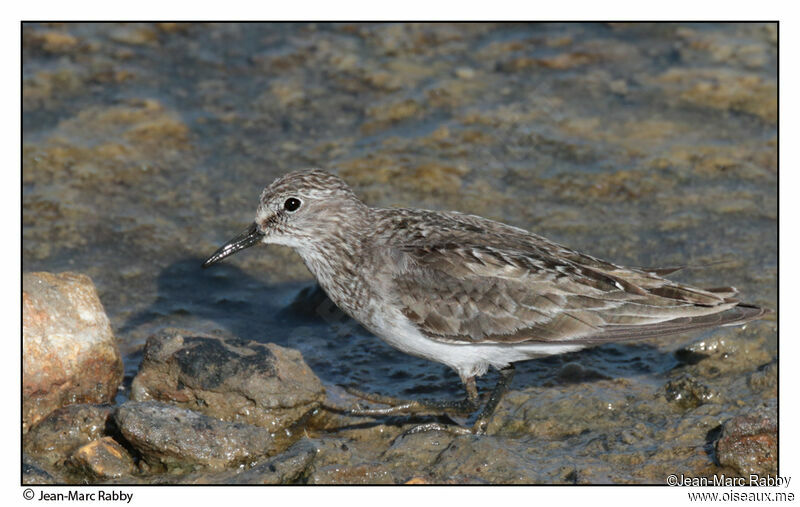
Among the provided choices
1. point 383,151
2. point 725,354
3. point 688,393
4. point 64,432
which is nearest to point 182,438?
point 64,432

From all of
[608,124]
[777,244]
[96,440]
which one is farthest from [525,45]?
[96,440]

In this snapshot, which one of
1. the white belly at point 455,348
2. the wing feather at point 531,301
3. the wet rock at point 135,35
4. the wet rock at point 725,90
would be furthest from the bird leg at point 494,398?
the wet rock at point 135,35

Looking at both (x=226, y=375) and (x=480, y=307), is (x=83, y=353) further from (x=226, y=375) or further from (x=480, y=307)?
(x=480, y=307)

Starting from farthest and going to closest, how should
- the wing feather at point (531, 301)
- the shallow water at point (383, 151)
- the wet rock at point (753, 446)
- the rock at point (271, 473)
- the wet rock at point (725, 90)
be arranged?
the wet rock at point (725, 90)
the shallow water at point (383, 151)
the wing feather at point (531, 301)
the wet rock at point (753, 446)
the rock at point (271, 473)

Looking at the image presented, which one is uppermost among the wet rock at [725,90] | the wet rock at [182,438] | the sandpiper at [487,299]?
the wet rock at [725,90]

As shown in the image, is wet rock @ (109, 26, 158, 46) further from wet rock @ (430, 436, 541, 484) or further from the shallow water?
wet rock @ (430, 436, 541, 484)

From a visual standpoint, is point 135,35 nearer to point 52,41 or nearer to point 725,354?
point 52,41

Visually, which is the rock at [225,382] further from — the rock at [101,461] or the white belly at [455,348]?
the white belly at [455,348]

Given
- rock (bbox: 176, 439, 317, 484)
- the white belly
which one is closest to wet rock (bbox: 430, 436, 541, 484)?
the white belly
